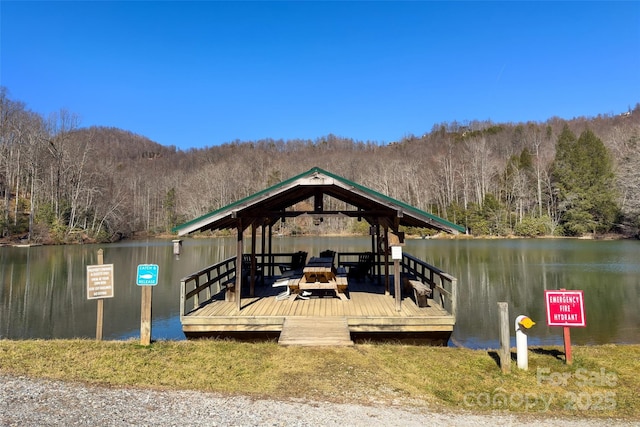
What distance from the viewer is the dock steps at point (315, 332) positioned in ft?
23.1

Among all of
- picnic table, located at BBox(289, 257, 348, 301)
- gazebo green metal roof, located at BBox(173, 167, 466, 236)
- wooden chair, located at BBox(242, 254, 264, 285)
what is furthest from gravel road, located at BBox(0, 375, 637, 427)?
wooden chair, located at BBox(242, 254, 264, 285)

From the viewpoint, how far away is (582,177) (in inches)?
1832

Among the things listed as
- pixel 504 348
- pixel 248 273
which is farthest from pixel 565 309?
pixel 248 273

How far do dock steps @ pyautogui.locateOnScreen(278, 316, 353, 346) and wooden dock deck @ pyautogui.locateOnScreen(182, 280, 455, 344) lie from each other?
0.39ft

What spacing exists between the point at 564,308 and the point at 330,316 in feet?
14.0

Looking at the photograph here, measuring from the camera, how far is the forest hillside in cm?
4347

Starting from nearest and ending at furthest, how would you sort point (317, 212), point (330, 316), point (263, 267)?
point (330, 316) → point (317, 212) → point (263, 267)

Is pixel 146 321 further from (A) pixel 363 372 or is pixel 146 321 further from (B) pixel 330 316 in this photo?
(A) pixel 363 372

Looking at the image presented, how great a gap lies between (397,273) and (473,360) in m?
2.57

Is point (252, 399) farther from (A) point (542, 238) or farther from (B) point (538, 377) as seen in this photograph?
(A) point (542, 238)

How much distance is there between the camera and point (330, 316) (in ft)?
26.1

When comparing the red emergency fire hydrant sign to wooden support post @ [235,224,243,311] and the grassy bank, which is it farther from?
wooden support post @ [235,224,243,311]

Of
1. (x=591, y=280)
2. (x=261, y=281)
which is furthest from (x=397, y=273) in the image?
(x=591, y=280)

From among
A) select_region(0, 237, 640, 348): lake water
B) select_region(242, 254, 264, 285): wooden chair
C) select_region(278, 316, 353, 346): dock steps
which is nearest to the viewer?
select_region(278, 316, 353, 346): dock steps
